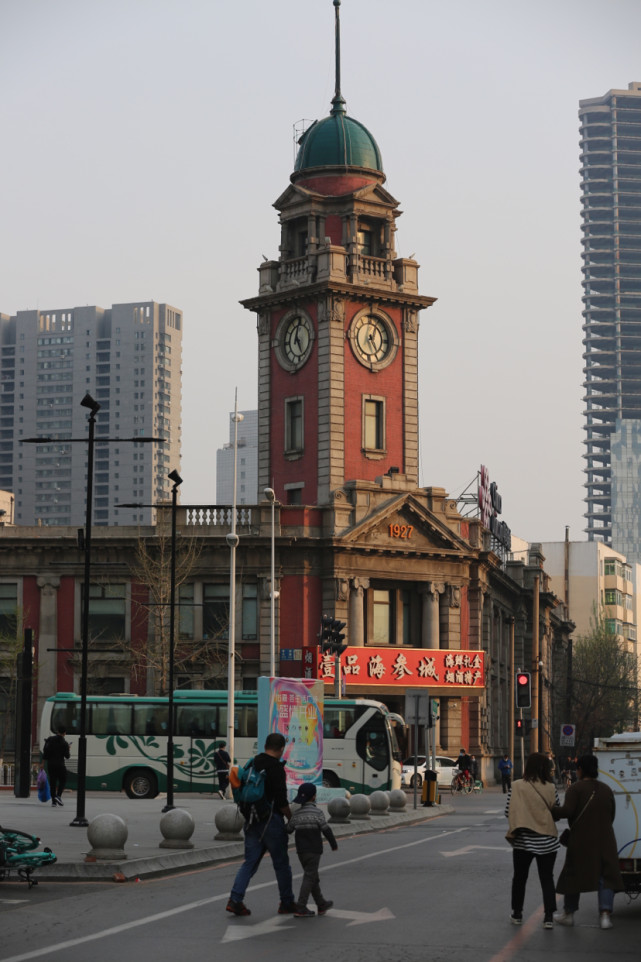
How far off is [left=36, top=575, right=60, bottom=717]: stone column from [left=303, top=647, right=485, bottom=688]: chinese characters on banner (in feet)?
33.3

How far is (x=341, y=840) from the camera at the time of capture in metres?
29.7

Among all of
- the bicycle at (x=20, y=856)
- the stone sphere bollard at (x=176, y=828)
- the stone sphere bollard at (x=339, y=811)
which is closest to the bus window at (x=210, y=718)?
the stone sphere bollard at (x=339, y=811)

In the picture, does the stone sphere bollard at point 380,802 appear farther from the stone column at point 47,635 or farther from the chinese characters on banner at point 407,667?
the stone column at point 47,635

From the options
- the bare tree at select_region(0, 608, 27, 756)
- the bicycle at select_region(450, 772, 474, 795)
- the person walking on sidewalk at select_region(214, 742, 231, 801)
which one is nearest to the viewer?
the person walking on sidewalk at select_region(214, 742, 231, 801)

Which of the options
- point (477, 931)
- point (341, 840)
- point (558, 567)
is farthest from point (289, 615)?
point (558, 567)

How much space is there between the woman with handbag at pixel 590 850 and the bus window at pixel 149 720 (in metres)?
32.7

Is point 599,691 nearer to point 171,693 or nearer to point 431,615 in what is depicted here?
point 431,615

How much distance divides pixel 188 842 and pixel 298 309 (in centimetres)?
4726

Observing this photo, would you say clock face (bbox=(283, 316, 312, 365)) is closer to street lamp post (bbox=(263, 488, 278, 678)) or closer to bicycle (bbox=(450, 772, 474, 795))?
street lamp post (bbox=(263, 488, 278, 678))

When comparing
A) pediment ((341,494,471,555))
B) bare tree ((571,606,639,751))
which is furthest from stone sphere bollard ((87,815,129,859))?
bare tree ((571,606,639,751))

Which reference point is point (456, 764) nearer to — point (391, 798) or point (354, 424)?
point (354, 424)

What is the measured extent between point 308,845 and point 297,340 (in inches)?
2125

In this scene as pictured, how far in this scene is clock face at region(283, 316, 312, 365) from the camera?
227 ft

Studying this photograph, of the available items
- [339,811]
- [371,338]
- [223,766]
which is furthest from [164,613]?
[339,811]
